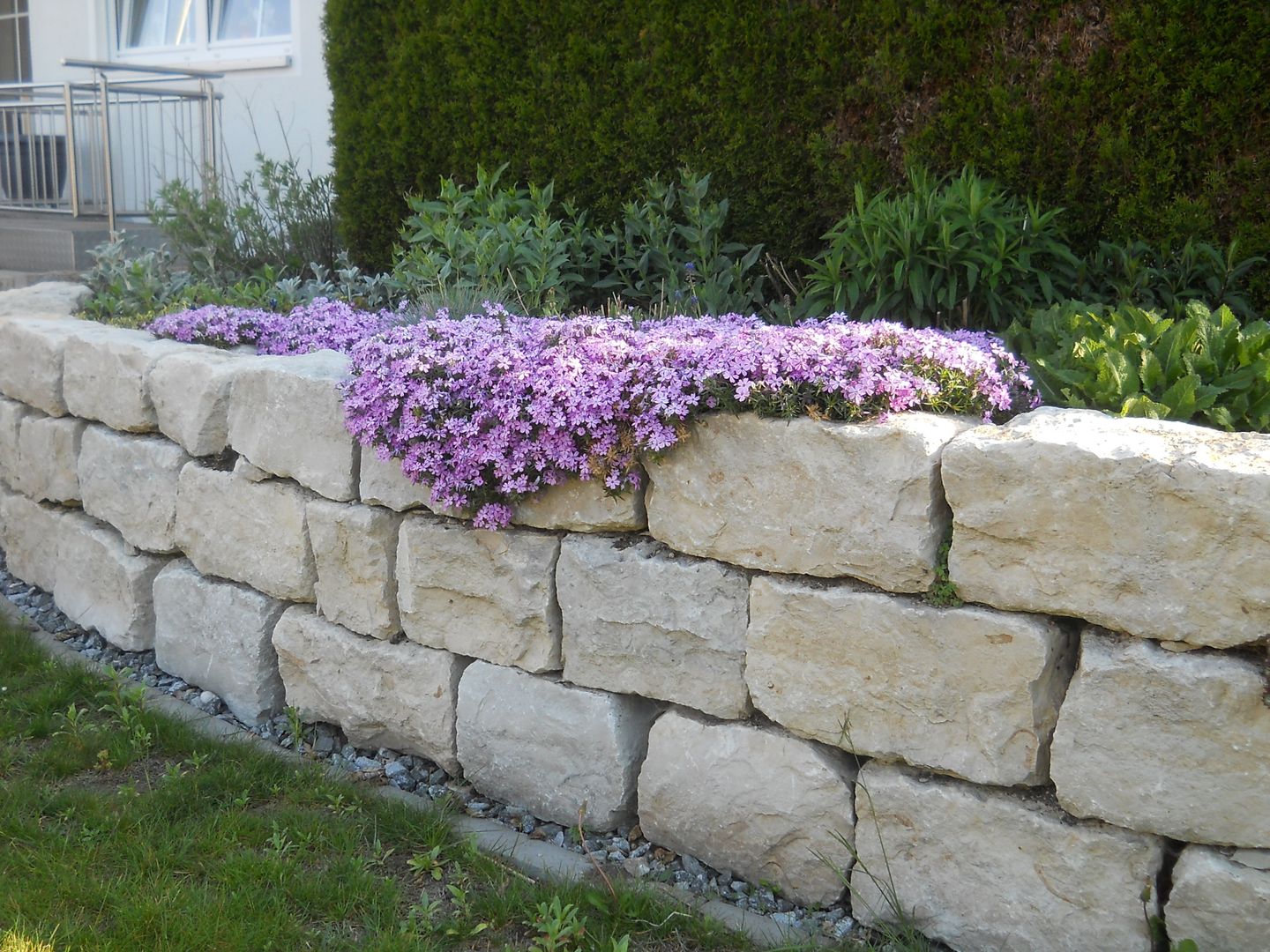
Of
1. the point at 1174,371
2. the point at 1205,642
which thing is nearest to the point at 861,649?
the point at 1205,642

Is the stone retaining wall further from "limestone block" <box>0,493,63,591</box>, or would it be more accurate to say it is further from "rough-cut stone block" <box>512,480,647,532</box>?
"limestone block" <box>0,493,63,591</box>

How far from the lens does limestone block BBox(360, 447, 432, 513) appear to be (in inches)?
130

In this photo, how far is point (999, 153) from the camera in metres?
3.61

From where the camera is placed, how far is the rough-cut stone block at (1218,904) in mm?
2250

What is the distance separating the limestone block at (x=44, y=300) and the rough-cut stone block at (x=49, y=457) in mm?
547

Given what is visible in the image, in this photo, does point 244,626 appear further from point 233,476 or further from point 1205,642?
point 1205,642

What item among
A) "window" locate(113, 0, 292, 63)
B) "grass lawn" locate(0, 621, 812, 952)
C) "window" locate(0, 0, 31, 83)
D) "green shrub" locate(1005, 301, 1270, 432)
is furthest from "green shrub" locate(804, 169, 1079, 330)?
"window" locate(0, 0, 31, 83)

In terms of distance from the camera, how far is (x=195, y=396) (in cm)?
394

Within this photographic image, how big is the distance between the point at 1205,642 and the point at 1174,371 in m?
0.69

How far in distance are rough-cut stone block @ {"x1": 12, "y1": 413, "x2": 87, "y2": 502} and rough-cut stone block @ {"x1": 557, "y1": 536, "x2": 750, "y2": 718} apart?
267 centimetres

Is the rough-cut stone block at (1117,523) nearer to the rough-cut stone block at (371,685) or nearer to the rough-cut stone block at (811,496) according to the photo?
the rough-cut stone block at (811,496)

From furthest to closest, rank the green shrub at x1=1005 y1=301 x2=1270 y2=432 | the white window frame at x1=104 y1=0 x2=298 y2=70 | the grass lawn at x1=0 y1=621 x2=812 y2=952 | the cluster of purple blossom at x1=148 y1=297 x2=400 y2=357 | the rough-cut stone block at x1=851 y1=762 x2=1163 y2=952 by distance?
1. the white window frame at x1=104 y1=0 x2=298 y2=70
2. the cluster of purple blossom at x1=148 y1=297 x2=400 y2=357
3. the grass lawn at x1=0 y1=621 x2=812 y2=952
4. the green shrub at x1=1005 y1=301 x2=1270 y2=432
5. the rough-cut stone block at x1=851 y1=762 x2=1163 y2=952

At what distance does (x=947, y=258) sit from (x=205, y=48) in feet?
23.4

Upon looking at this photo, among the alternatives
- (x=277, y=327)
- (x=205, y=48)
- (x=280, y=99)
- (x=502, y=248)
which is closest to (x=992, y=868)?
(x=502, y=248)
